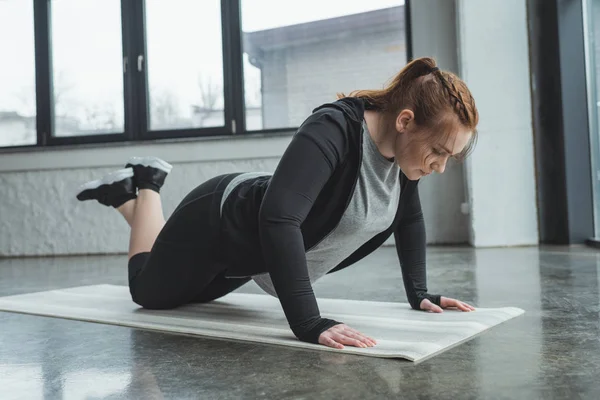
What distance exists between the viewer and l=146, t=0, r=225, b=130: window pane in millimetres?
4766

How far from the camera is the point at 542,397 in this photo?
962 mm

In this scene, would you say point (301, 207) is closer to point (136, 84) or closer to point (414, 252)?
point (414, 252)

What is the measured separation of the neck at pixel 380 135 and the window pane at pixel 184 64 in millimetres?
3384

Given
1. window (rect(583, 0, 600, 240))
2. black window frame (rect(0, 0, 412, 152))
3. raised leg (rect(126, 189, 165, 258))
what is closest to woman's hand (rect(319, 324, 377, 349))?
raised leg (rect(126, 189, 165, 258))

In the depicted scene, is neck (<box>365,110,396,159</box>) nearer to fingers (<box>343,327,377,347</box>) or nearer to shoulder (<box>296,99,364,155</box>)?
shoulder (<box>296,99,364,155</box>)

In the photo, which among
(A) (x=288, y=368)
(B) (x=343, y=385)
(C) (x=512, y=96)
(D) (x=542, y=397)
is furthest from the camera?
(C) (x=512, y=96)

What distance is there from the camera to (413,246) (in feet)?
5.79

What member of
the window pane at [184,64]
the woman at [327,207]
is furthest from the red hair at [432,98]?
the window pane at [184,64]

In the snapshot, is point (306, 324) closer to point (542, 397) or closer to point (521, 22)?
point (542, 397)

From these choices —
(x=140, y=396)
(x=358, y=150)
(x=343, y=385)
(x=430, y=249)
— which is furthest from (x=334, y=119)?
(x=430, y=249)

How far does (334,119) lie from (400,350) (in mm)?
500

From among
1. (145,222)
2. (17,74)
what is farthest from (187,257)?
(17,74)

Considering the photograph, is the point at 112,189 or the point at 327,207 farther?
the point at 112,189

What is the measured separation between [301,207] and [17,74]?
4.57m
